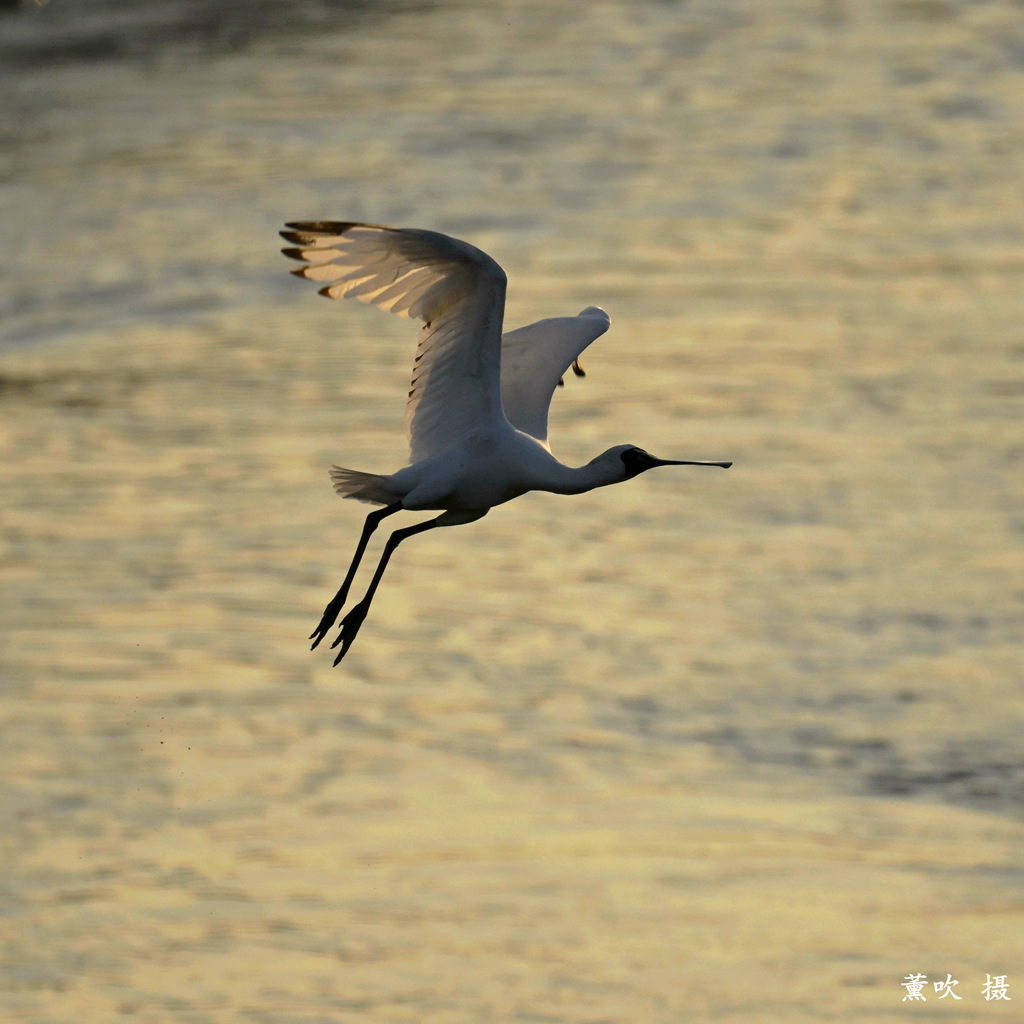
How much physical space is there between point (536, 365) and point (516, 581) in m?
12.5

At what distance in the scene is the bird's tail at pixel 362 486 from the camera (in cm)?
1476

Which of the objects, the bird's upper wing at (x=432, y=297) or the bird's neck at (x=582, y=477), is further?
the bird's neck at (x=582, y=477)

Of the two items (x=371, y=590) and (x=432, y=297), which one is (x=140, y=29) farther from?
(x=432, y=297)

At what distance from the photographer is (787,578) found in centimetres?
2855

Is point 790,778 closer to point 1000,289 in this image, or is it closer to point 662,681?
point 662,681

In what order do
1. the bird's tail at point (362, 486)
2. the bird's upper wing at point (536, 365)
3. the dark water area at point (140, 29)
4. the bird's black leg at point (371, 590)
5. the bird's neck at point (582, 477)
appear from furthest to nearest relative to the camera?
the dark water area at point (140, 29) → the bird's upper wing at point (536, 365) → the bird's black leg at point (371, 590) → the bird's neck at point (582, 477) → the bird's tail at point (362, 486)

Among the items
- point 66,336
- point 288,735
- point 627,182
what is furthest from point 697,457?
point 627,182

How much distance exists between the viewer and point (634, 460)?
594 inches

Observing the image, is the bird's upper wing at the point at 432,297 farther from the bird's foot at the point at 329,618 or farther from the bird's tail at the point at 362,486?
the bird's foot at the point at 329,618

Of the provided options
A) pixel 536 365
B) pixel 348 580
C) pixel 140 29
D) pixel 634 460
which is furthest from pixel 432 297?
pixel 140 29

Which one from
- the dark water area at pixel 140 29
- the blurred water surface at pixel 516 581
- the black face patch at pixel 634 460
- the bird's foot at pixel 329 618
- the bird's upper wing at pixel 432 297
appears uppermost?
the bird's upper wing at pixel 432 297

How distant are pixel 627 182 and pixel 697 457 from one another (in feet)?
44.4

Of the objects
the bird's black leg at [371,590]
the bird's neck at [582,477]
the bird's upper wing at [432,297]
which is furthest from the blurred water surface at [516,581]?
the bird's upper wing at [432,297]

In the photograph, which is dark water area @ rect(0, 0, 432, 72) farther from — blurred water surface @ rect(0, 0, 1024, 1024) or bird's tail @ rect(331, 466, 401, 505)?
bird's tail @ rect(331, 466, 401, 505)
